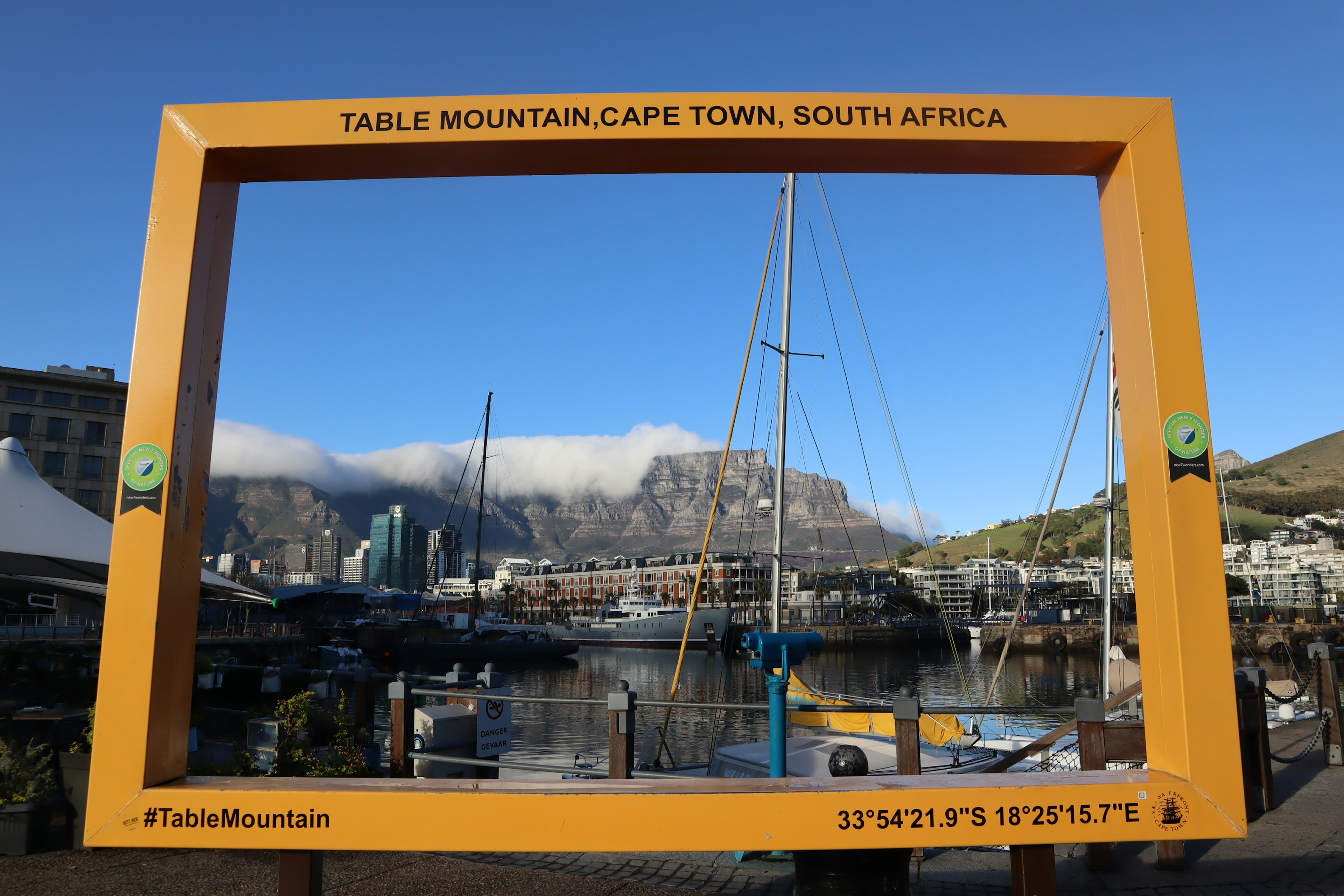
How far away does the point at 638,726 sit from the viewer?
2911 cm

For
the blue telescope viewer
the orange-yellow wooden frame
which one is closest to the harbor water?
the blue telescope viewer

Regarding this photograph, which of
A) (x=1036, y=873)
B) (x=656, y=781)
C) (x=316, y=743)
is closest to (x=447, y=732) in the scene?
(x=316, y=743)

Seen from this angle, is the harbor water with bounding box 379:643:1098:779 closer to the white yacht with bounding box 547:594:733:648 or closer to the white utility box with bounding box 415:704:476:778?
the white utility box with bounding box 415:704:476:778

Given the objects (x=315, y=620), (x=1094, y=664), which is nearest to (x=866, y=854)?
(x=1094, y=664)

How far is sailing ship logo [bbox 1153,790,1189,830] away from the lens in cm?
301

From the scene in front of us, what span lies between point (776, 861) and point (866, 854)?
A: 2734 millimetres

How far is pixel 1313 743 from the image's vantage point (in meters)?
8.28

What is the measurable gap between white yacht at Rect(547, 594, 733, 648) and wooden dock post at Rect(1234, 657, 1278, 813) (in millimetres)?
74906

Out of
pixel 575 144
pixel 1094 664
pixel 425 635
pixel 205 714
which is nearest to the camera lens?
pixel 575 144

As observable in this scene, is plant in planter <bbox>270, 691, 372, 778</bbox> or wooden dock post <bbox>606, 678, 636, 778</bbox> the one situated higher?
wooden dock post <bbox>606, 678, 636, 778</bbox>

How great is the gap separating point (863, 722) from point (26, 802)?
12.3 meters

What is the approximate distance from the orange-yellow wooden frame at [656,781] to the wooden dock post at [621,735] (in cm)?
277

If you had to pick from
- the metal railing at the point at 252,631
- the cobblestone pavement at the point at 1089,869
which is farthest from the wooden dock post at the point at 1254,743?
the metal railing at the point at 252,631

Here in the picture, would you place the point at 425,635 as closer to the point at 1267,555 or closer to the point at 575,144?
the point at 575,144
